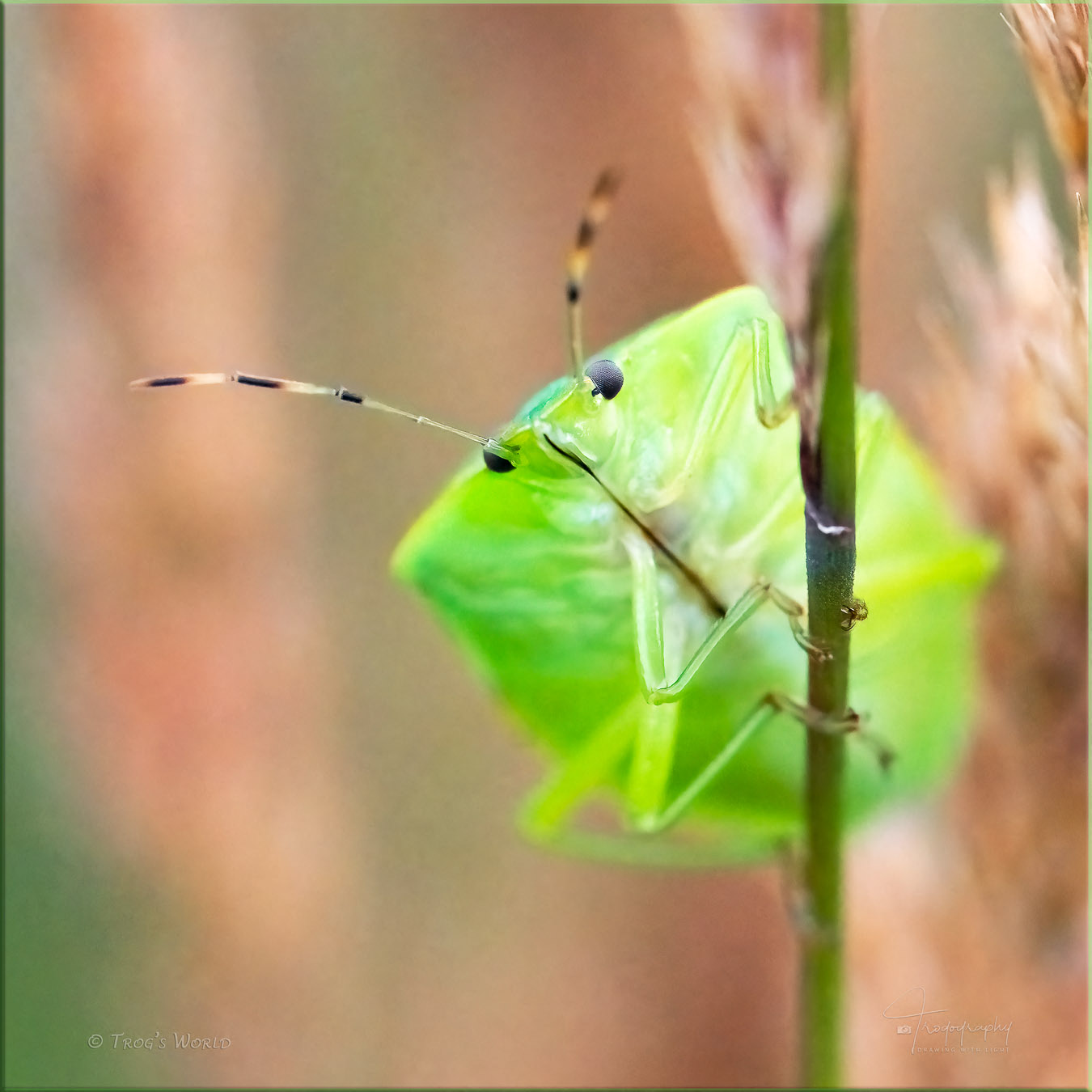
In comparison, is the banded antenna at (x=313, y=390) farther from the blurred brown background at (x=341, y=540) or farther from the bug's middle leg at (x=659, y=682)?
the blurred brown background at (x=341, y=540)

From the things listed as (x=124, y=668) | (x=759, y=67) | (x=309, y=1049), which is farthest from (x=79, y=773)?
(x=759, y=67)

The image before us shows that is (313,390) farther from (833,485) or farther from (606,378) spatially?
(833,485)

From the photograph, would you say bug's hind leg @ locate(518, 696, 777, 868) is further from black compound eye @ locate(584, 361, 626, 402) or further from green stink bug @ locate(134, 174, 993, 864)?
black compound eye @ locate(584, 361, 626, 402)

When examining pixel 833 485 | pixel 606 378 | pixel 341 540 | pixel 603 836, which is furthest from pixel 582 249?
pixel 341 540

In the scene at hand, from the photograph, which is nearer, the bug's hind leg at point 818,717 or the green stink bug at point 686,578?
the bug's hind leg at point 818,717

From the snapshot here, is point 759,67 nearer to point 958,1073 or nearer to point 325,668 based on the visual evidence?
point 958,1073

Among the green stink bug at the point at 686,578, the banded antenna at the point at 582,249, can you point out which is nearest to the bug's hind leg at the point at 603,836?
the green stink bug at the point at 686,578
